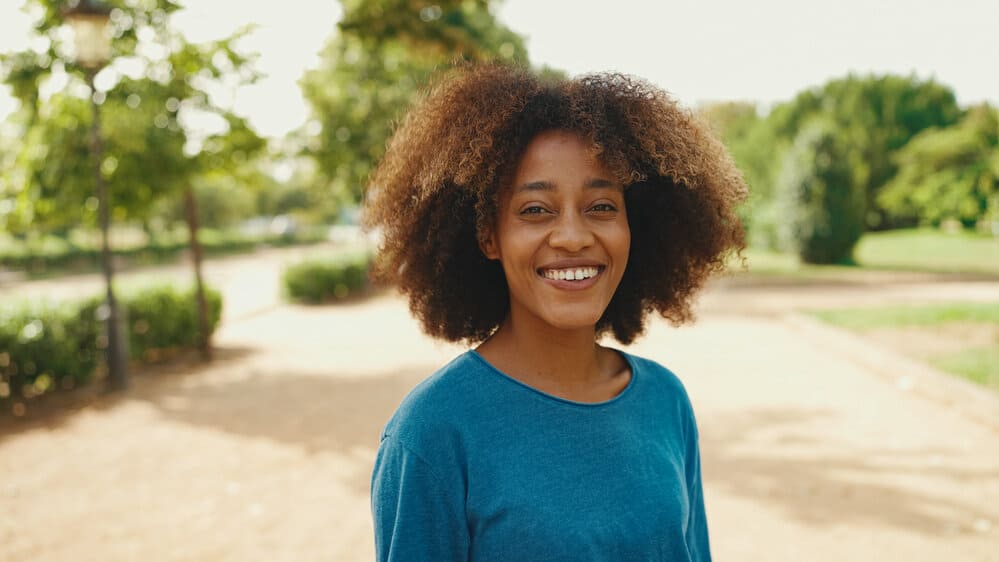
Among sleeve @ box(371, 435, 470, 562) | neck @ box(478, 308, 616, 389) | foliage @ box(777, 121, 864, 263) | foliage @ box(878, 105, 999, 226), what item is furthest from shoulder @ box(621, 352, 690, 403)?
foliage @ box(878, 105, 999, 226)

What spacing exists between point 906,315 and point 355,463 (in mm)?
9429

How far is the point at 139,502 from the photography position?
16.5 feet

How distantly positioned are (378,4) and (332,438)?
24.4 feet

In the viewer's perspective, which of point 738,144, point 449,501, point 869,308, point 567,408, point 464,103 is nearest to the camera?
point 449,501

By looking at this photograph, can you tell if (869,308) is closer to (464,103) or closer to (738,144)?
(464,103)

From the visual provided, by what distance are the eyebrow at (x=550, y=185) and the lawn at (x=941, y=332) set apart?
6.98 m

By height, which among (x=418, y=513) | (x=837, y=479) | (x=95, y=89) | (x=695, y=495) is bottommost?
(x=837, y=479)

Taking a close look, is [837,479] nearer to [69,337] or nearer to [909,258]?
[69,337]

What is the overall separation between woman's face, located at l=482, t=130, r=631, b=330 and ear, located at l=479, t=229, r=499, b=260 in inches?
4.4

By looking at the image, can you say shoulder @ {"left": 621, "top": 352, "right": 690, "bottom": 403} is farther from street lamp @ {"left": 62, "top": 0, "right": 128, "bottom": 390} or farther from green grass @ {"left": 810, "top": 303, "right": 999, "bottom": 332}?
green grass @ {"left": 810, "top": 303, "right": 999, "bottom": 332}

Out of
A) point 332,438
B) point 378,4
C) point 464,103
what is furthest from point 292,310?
point 464,103

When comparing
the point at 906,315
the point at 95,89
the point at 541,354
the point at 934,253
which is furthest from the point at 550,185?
the point at 934,253

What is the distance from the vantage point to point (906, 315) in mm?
11453

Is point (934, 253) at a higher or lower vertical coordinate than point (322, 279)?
lower
